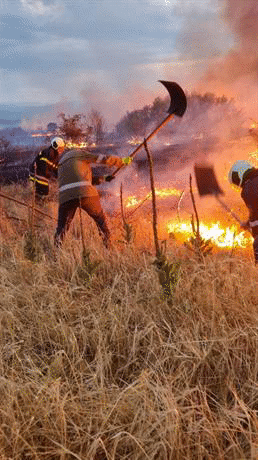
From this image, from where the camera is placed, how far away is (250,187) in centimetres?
479

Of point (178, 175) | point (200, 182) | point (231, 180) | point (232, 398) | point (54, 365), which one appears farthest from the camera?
point (178, 175)

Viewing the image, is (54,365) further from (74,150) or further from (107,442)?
(74,150)

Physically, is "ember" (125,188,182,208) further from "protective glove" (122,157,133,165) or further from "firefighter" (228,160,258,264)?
"firefighter" (228,160,258,264)

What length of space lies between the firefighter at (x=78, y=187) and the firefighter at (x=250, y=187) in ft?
4.90

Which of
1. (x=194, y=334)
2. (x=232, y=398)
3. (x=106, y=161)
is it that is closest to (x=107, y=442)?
(x=232, y=398)

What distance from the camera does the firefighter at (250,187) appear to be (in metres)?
4.74

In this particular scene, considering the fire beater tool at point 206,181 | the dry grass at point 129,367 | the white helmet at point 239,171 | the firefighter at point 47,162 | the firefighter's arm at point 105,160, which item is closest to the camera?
the dry grass at point 129,367

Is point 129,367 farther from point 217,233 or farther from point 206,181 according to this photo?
point 217,233

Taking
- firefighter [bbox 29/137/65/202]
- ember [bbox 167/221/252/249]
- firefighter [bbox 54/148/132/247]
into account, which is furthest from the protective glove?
firefighter [bbox 29/137/65/202]

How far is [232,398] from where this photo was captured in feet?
8.70

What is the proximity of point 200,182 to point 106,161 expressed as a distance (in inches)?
51.1

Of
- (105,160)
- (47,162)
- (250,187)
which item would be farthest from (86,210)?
(250,187)

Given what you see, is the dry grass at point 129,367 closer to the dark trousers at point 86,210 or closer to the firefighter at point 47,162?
the dark trousers at point 86,210

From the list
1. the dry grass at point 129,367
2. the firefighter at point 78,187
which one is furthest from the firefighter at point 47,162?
the dry grass at point 129,367
